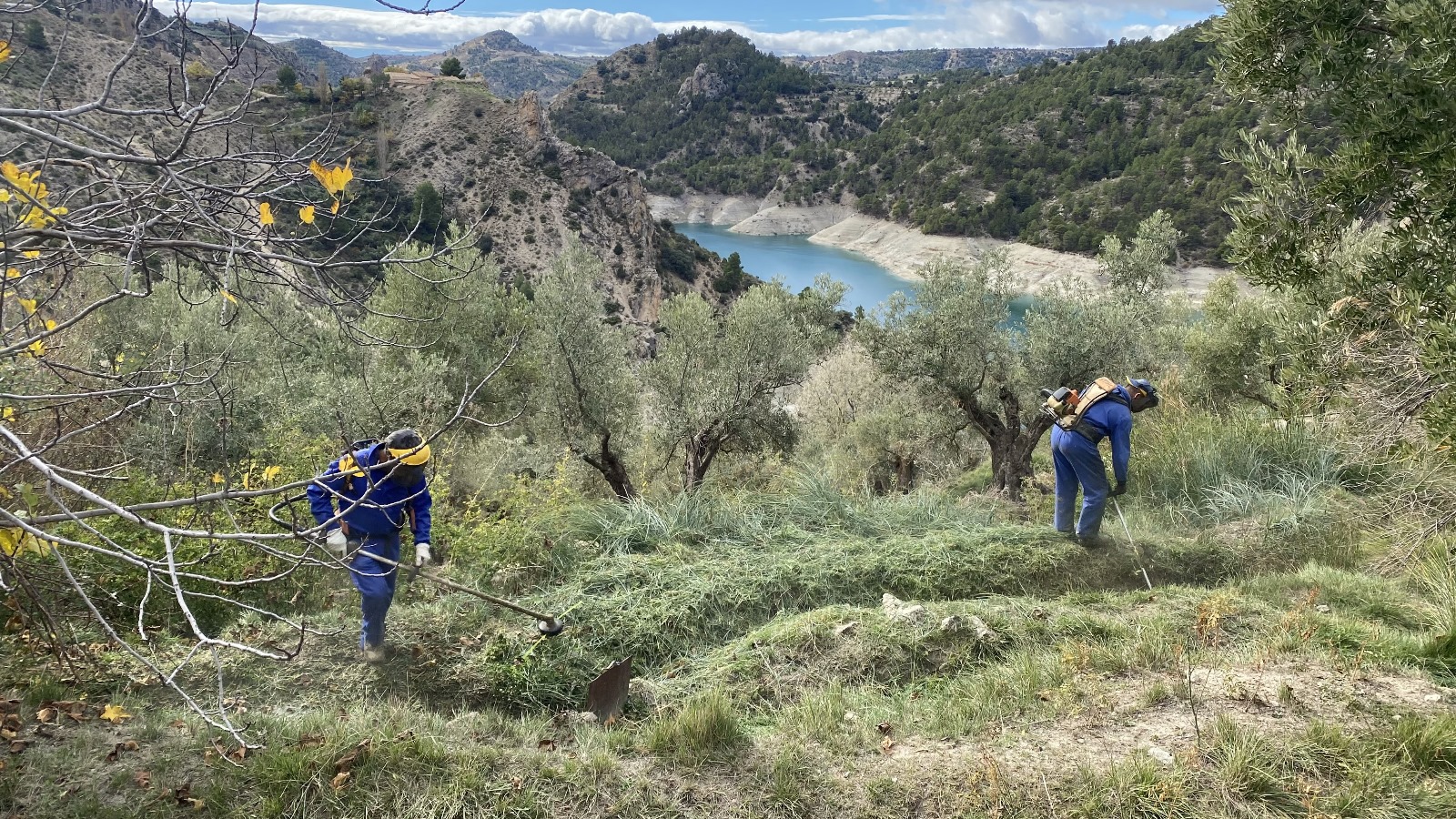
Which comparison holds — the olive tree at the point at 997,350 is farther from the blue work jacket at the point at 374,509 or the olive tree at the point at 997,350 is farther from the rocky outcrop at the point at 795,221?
the rocky outcrop at the point at 795,221

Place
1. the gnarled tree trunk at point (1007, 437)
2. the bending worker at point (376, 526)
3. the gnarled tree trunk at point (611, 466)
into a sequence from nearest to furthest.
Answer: the bending worker at point (376, 526)
the gnarled tree trunk at point (1007, 437)
the gnarled tree trunk at point (611, 466)

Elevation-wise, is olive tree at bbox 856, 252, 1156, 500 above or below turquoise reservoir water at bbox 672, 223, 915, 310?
above

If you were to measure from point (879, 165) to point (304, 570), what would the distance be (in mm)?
A: 99685

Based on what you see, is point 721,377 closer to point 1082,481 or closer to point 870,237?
point 1082,481

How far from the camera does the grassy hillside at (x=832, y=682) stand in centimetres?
335

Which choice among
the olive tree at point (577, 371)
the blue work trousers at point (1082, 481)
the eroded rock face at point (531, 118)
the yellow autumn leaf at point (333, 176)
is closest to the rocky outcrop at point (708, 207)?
the eroded rock face at point (531, 118)

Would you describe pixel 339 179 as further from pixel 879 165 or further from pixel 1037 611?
pixel 879 165

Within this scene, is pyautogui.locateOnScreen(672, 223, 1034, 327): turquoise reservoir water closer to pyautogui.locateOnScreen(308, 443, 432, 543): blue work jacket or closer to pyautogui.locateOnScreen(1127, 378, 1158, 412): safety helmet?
pyautogui.locateOnScreen(1127, 378, 1158, 412): safety helmet

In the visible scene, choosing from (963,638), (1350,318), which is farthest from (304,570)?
(1350,318)

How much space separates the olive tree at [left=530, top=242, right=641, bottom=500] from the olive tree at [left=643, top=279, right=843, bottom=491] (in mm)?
1339

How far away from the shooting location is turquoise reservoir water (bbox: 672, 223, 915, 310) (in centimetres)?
6806

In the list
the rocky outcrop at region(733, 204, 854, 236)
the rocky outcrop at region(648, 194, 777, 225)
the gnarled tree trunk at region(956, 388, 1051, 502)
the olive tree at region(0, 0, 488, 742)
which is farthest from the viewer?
the rocky outcrop at region(648, 194, 777, 225)

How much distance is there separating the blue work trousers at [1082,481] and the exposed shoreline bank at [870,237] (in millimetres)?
44972

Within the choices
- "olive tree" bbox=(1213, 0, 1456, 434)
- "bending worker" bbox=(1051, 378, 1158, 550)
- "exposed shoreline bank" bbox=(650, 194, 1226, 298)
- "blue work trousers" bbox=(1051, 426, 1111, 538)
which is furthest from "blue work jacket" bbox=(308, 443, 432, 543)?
"exposed shoreline bank" bbox=(650, 194, 1226, 298)
